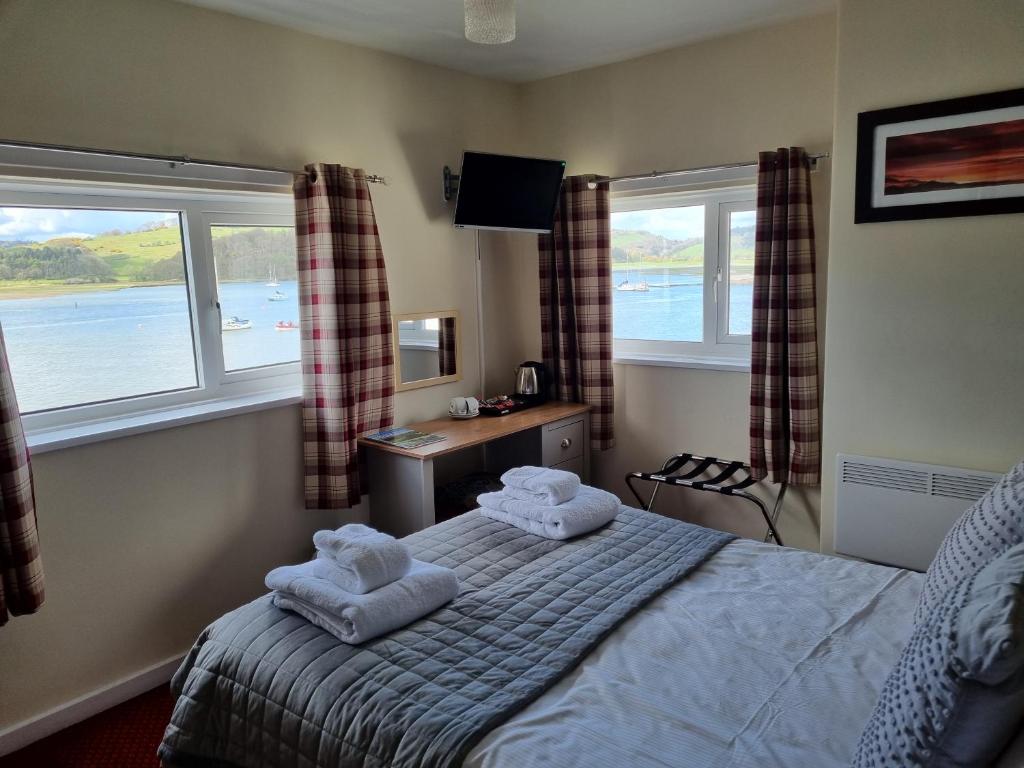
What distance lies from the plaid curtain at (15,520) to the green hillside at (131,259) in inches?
16.4

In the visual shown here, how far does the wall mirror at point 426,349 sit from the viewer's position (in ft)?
11.3

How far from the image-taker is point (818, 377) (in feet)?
9.97

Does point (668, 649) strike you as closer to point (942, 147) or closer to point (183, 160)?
point (942, 147)

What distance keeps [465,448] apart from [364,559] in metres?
1.63

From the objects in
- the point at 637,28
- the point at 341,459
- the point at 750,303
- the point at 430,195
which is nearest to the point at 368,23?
the point at 430,195

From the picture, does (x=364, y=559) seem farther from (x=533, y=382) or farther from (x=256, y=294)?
(x=533, y=382)

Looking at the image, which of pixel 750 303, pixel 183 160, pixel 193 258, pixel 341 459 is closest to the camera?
pixel 183 160

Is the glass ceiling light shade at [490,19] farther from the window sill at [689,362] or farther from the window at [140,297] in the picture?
the window sill at [689,362]

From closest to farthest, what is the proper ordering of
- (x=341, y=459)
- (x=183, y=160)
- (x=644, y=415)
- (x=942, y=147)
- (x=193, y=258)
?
1. (x=942, y=147)
2. (x=183, y=160)
3. (x=193, y=258)
4. (x=341, y=459)
5. (x=644, y=415)

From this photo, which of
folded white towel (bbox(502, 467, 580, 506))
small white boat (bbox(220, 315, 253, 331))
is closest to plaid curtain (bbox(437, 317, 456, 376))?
small white boat (bbox(220, 315, 253, 331))

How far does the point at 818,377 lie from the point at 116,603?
9.39 feet

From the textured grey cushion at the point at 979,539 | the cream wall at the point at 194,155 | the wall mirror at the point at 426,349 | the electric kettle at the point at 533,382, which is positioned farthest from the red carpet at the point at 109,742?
the textured grey cushion at the point at 979,539

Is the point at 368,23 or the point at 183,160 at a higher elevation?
the point at 368,23

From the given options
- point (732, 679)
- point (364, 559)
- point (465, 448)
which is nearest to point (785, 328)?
point (465, 448)
